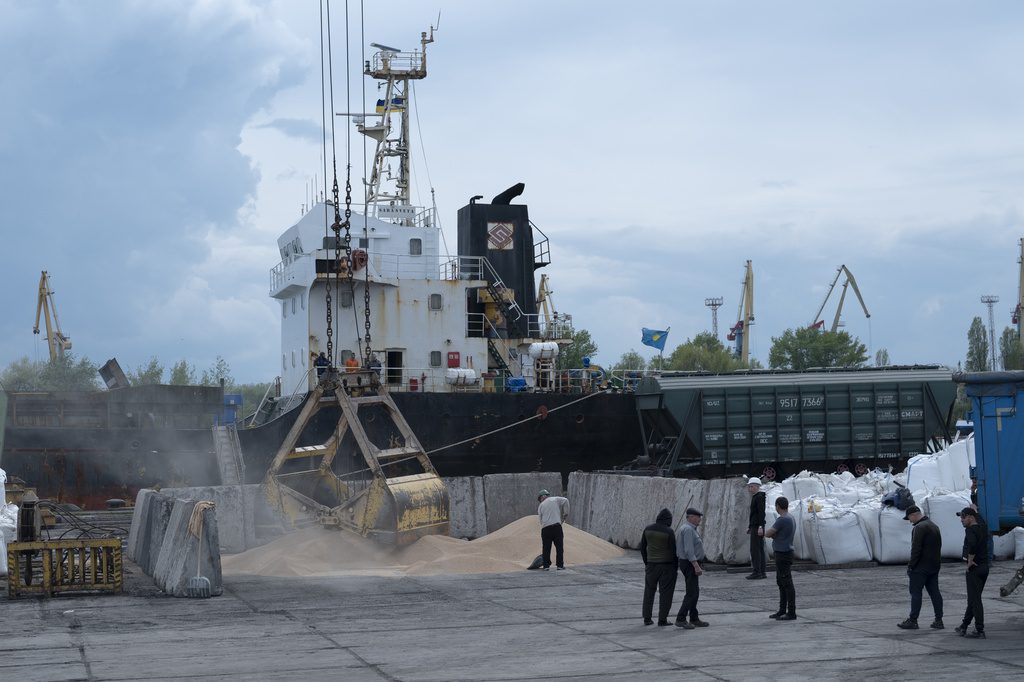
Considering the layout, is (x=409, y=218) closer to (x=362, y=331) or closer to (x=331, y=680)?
(x=362, y=331)

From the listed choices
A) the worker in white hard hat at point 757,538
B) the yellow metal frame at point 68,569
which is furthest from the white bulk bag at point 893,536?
the yellow metal frame at point 68,569

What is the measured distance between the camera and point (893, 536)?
60.7ft

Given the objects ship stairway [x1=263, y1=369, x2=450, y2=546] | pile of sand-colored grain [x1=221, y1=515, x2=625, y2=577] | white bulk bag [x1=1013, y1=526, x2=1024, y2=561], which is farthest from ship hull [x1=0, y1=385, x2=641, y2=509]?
white bulk bag [x1=1013, y1=526, x2=1024, y2=561]

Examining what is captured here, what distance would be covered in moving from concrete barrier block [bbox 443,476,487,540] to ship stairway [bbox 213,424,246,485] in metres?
7.13

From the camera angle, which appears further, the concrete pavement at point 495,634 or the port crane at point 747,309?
the port crane at point 747,309

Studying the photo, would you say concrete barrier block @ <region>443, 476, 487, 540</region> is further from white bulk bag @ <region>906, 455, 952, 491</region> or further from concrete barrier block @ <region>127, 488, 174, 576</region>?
white bulk bag @ <region>906, 455, 952, 491</region>

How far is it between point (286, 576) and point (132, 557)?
4.28 metres

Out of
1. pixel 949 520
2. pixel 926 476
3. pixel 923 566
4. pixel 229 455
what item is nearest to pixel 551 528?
pixel 949 520

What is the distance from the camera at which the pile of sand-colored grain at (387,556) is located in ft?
62.4

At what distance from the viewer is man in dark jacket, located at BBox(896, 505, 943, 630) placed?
12523mm

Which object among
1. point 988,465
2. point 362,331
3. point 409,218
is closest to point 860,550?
point 988,465

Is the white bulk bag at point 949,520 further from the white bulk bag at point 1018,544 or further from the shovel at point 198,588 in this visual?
the shovel at point 198,588

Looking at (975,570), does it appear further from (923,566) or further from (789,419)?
(789,419)

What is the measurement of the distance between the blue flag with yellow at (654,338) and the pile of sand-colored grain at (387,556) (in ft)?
61.4
